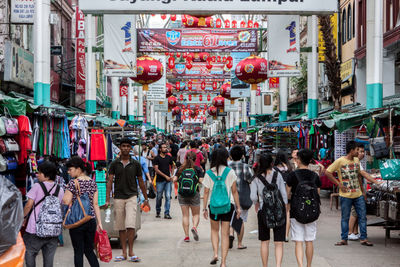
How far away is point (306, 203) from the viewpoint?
7562 mm

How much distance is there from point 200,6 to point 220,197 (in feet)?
19.3

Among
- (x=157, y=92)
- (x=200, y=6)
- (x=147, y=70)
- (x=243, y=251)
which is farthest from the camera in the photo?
(x=157, y=92)

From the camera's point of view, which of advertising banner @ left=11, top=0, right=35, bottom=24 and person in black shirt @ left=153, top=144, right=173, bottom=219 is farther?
advertising banner @ left=11, top=0, right=35, bottom=24

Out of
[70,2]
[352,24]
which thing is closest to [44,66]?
[352,24]

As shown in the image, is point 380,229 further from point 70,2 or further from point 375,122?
point 70,2

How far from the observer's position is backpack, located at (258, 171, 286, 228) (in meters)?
7.56

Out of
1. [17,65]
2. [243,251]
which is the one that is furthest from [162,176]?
[17,65]

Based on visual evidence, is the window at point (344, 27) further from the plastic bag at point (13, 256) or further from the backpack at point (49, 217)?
the plastic bag at point (13, 256)

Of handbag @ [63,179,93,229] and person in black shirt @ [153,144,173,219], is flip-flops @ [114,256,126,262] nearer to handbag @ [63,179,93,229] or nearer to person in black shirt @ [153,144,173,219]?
handbag @ [63,179,93,229]

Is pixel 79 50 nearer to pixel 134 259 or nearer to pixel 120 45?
pixel 120 45

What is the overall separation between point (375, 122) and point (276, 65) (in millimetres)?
5214

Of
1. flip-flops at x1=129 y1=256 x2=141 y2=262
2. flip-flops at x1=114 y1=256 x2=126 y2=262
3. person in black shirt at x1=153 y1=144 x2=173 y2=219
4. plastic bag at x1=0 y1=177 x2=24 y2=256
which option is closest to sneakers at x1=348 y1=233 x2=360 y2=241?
flip-flops at x1=129 y1=256 x2=141 y2=262

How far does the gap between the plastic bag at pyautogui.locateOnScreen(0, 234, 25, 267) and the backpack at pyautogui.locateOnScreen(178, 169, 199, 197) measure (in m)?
5.94

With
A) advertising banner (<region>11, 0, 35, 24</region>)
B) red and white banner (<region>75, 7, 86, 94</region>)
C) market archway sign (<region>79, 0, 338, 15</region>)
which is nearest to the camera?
market archway sign (<region>79, 0, 338, 15</region>)
